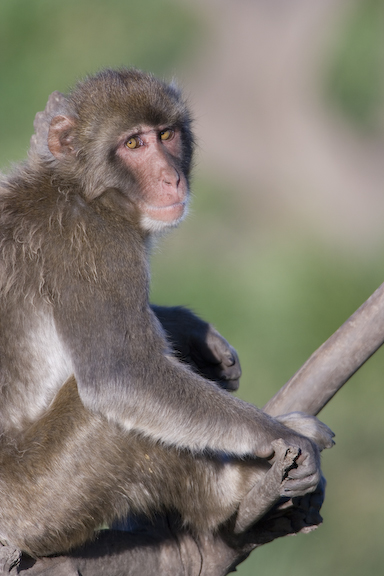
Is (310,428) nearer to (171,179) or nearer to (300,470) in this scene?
(300,470)

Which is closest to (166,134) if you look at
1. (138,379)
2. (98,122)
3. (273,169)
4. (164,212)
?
(98,122)

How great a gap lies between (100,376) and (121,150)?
4.71 ft

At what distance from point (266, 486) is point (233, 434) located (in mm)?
347

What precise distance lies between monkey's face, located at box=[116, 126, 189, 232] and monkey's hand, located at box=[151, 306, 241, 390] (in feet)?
3.17

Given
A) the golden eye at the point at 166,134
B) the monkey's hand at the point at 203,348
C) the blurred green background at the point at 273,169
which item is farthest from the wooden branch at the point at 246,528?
the blurred green background at the point at 273,169

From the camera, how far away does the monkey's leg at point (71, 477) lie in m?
4.40

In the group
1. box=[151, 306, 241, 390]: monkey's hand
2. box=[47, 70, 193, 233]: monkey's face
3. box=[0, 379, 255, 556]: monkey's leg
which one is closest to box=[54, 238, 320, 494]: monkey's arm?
box=[0, 379, 255, 556]: monkey's leg

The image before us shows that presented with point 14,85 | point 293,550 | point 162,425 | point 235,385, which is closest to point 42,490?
point 162,425

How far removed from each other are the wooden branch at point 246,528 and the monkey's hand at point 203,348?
1.51 ft

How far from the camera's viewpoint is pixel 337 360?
5.08 m

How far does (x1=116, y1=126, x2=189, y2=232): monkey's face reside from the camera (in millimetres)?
4996

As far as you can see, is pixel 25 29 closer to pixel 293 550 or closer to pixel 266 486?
pixel 293 550

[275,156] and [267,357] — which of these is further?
[275,156]

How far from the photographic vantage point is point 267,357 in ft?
42.5
